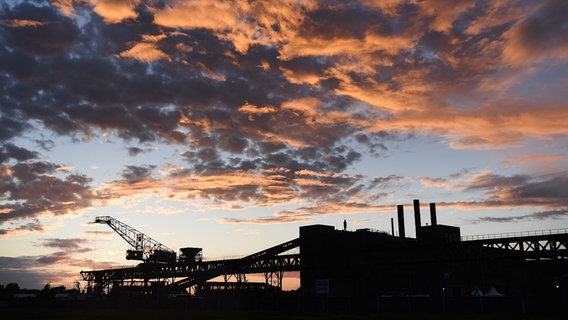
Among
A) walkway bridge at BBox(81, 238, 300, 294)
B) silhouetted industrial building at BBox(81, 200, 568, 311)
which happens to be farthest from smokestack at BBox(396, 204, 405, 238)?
walkway bridge at BBox(81, 238, 300, 294)

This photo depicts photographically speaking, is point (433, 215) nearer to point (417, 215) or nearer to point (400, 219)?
point (417, 215)

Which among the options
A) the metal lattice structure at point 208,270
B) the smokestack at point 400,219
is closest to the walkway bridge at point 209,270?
the metal lattice structure at point 208,270

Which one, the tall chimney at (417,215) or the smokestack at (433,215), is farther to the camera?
the tall chimney at (417,215)

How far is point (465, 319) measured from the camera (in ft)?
123

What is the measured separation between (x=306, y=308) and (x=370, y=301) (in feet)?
25.4

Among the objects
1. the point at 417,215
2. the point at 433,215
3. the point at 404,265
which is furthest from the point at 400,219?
the point at 404,265

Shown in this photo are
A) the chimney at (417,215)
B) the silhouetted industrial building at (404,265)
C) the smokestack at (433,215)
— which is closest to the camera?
the silhouetted industrial building at (404,265)

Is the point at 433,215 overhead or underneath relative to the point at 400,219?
overhead

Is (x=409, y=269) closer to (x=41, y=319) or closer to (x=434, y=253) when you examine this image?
→ (x=434, y=253)

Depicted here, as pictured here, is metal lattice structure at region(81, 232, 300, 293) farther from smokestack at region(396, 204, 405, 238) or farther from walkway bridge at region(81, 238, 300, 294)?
smokestack at region(396, 204, 405, 238)

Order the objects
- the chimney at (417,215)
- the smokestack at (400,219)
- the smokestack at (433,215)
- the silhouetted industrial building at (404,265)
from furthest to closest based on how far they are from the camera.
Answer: the smokestack at (400,219), the chimney at (417,215), the smokestack at (433,215), the silhouetted industrial building at (404,265)

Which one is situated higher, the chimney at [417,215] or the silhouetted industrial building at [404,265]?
the chimney at [417,215]

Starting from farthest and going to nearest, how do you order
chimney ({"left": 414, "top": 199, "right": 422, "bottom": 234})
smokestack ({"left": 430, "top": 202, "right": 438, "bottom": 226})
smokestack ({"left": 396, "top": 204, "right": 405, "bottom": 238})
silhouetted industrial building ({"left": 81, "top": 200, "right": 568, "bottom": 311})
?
smokestack ({"left": 396, "top": 204, "right": 405, "bottom": 238}), chimney ({"left": 414, "top": 199, "right": 422, "bottom": 234}), smokestack ({"left": 430, "top": 202, "right": 438, "bottom": 226}), silhouetted industrial building ({"left": 81, "top": 200, "right": 568, "bottom": 311})

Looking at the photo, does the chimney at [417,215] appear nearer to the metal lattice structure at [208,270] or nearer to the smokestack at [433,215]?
the smokestack at [433,215]
